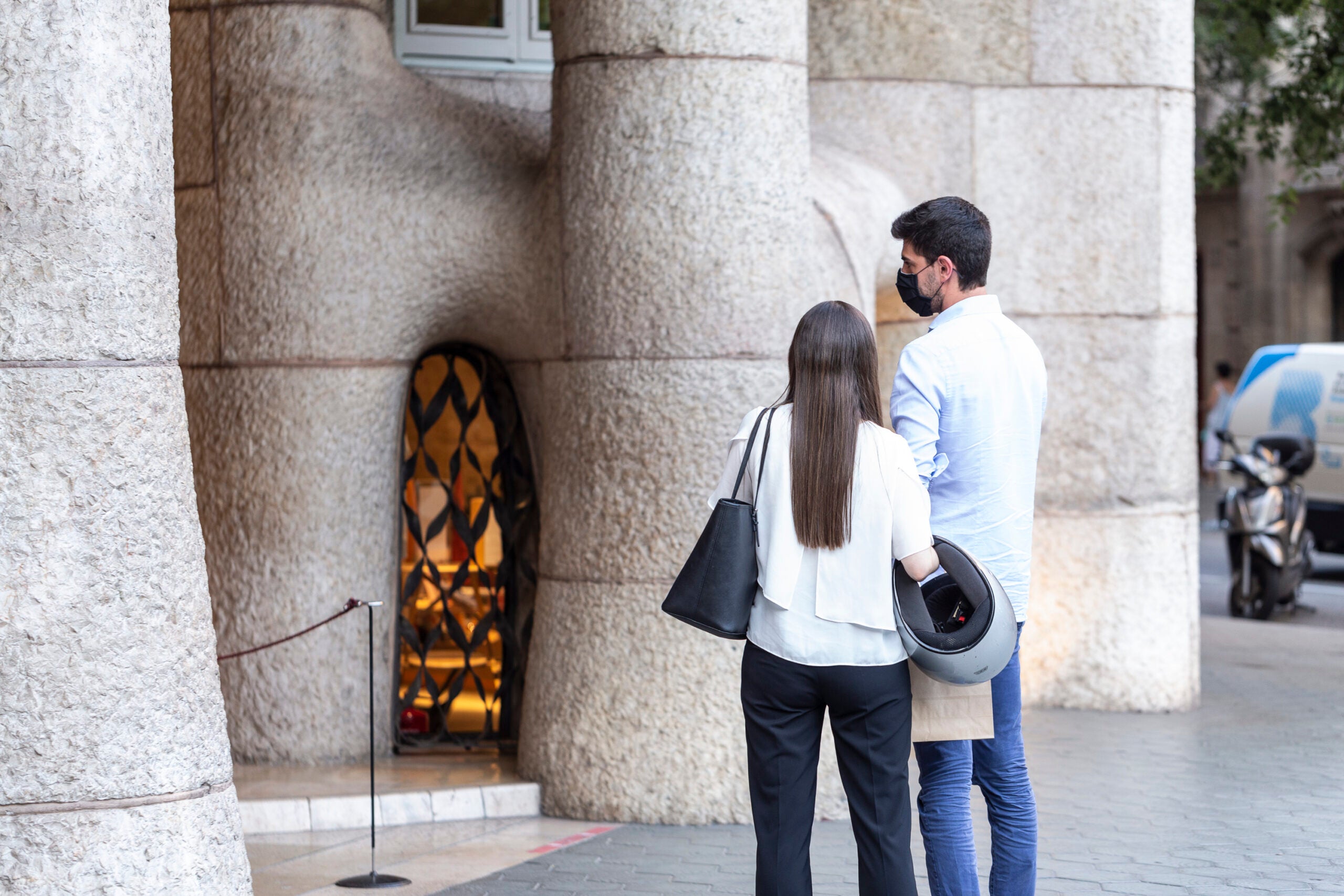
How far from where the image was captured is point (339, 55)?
708 centimetres

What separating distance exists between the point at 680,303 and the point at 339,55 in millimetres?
1885

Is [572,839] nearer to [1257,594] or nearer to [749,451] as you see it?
[749,451]

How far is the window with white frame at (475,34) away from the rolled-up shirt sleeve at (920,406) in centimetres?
438

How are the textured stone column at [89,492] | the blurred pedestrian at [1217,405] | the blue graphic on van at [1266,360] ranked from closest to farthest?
the textured stone column at [89,492] < the blue graphic on van at [1266,360] < the blurred pedestrian at [1217,405]

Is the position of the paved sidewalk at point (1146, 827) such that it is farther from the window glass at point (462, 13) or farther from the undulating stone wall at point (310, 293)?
the window glass at point (462, 13)

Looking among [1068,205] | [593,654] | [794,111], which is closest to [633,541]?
[593,654]

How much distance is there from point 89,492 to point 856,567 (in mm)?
1800

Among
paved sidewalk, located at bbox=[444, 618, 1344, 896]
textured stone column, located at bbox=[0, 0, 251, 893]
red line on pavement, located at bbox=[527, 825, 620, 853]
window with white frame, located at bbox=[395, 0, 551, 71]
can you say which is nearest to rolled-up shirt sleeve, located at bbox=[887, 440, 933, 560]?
textured stone column, located at bbox=[0, 0, 251, 893]

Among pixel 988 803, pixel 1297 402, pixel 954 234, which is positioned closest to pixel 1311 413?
pixel 1297 402

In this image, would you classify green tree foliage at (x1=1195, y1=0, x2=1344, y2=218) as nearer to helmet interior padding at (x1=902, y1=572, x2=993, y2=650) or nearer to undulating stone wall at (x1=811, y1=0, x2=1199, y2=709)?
undulating stone wall at (x1=811, y1=0, x2=1199, y2=709)

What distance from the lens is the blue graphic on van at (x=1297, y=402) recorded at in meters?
15.0

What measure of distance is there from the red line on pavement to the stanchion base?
0.57 m

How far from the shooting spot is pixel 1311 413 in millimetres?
14992

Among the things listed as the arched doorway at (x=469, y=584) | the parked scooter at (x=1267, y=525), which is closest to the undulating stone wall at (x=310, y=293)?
the arched doorway at (x=469, y=584)
